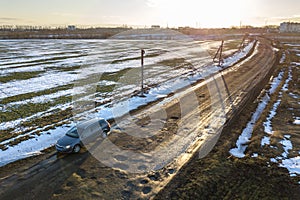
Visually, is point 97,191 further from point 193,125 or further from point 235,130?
point 235,130

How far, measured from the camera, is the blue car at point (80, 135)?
38.5ft

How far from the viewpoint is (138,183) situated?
9742 mm

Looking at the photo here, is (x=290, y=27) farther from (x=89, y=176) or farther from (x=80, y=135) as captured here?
(x=89, y=176)

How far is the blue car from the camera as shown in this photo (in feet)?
38.5

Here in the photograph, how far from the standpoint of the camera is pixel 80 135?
12.2 meters


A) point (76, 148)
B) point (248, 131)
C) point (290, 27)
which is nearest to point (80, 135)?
point (76, 148)

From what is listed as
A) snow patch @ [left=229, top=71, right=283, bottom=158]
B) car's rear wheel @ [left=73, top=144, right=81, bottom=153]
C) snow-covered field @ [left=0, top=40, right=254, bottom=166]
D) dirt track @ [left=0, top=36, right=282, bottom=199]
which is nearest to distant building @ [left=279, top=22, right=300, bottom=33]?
snow-covered field @ [left=0, top=40, right=254, bottom=166]

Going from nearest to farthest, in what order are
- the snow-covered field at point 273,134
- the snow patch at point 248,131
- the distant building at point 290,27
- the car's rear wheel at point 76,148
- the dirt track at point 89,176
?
the dirt track at point 89,176 < the snow-covered field at point 273,134 < the car's rear wheel at point 76,148 < the snow patch at point 248,131 < the distant building at point 290,27

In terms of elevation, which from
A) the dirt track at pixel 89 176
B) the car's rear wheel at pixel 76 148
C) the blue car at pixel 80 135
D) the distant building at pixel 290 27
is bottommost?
the dirt track at pixel 89 176

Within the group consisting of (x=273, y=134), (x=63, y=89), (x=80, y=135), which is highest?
(x=63, y=89)

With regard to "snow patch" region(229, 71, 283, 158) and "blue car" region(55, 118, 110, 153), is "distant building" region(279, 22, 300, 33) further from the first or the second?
"blue car" region(55, 118, 110, 153)

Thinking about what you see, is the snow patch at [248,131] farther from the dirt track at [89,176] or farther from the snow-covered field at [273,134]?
the dirt track at [89,176]

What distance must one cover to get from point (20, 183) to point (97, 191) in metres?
3.40

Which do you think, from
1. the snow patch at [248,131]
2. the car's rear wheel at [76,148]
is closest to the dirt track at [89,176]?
the car's rear wheel at [76,148]
